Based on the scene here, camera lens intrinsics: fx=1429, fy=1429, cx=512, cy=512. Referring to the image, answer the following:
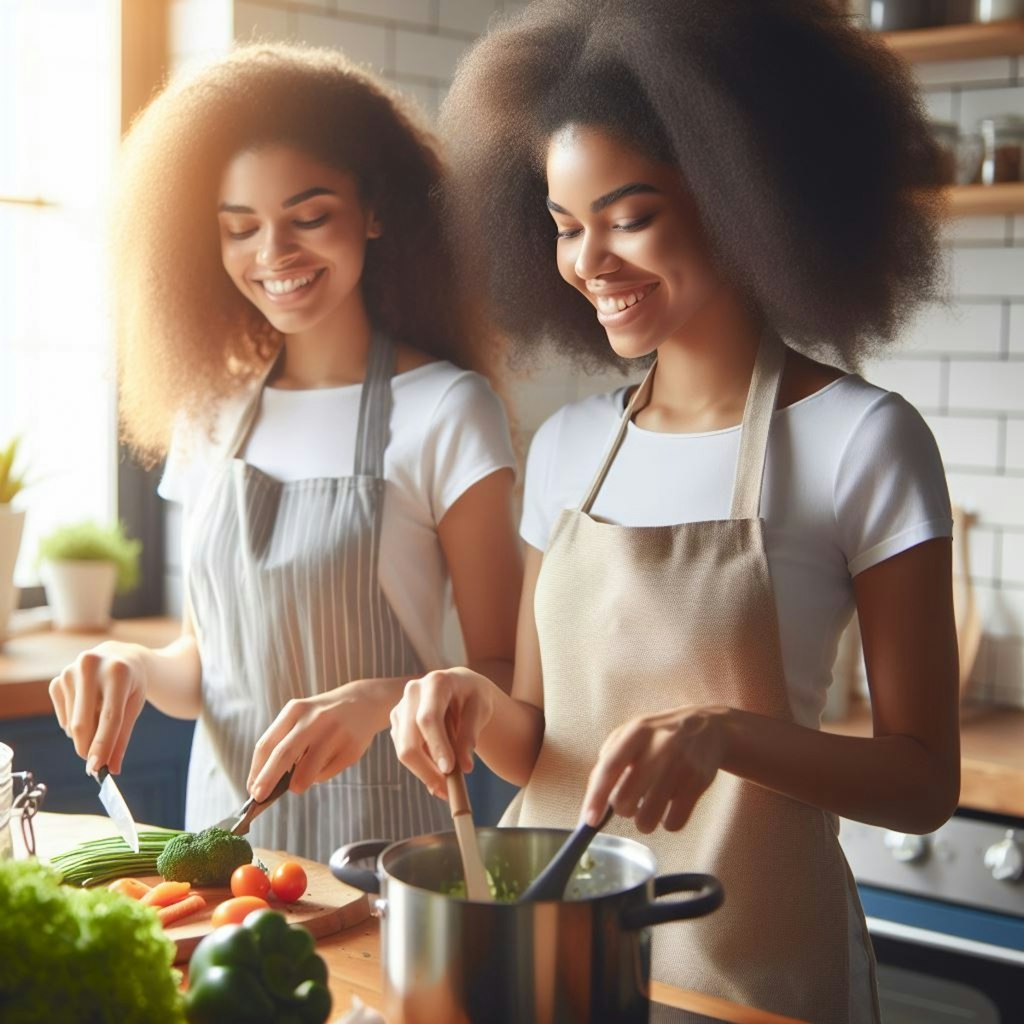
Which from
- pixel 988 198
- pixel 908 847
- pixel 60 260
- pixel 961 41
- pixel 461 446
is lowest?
pixel 908 847

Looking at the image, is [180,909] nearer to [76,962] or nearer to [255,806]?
[255,806]

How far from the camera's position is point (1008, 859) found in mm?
2174

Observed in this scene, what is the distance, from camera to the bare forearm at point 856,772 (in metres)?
1.17

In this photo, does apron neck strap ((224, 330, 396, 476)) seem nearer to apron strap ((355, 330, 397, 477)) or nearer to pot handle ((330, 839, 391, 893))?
apron strap ((355, 330, 397, 477))

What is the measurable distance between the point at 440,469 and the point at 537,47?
0.52 meters

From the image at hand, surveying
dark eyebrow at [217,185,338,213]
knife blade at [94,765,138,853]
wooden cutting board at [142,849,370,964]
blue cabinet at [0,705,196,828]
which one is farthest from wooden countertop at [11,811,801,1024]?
blue cabinet at [0,705,196,828]

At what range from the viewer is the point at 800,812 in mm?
1297

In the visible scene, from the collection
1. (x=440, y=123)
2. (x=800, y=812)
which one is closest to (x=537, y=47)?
(x=440, y=123)

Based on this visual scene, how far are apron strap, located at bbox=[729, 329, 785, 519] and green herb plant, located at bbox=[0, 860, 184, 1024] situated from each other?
69 centimetres

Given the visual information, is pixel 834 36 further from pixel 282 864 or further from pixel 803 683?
pixel 282 864

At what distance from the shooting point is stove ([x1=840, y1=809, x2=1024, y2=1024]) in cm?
218

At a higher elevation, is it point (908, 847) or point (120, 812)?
point (120, 812)

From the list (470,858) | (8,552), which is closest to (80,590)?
(8,552)

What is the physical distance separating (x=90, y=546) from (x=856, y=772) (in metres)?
1.76
